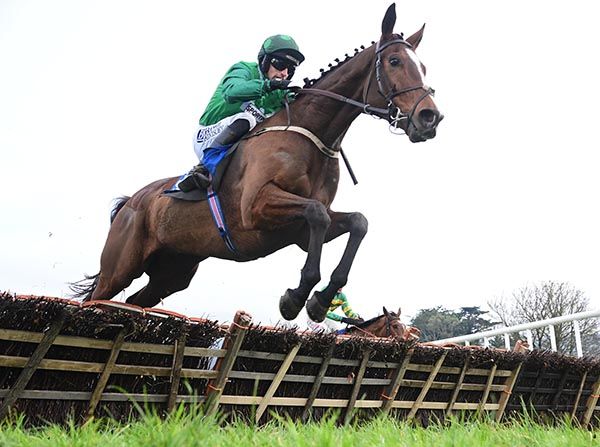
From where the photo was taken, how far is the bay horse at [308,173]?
3.76 metres

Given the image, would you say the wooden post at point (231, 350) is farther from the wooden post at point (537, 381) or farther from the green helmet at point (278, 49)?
the wooden post at point (537, 381)

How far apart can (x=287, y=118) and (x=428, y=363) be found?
1.85 metres

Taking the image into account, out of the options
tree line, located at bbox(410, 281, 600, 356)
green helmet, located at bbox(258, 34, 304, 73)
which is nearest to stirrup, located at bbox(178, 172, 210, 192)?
green helmet, located at bbox(258, 34, 304, 73)

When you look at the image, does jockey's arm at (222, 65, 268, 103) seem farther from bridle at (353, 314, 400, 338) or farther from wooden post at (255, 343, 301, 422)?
bridle at (353, 314, 400, 338)

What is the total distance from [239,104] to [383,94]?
3.46 feet

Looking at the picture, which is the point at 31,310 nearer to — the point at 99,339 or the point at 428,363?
the point at 99,339

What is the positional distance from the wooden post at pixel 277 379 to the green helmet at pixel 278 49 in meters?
2.07

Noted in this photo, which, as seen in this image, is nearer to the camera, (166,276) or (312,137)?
(312,137)

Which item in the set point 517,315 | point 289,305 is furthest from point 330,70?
point 517,315

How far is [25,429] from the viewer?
2.53 m

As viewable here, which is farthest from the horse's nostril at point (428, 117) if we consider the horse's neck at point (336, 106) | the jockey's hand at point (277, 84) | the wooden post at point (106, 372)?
the wooden post at point (106, 372)

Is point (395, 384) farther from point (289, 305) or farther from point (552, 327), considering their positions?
point (552, 327)

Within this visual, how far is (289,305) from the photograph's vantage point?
3.76m

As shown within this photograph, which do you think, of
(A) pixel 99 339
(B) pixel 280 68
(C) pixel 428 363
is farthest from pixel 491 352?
(A) pixel 99 339
